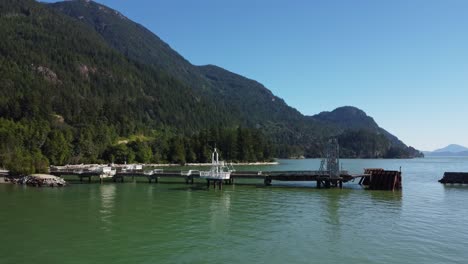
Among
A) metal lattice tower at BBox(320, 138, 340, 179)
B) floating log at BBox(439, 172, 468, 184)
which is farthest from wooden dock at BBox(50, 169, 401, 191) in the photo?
floating log at BBox(439, 172, 468, 184)

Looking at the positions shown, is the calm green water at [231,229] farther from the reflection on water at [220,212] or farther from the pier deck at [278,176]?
the pier deck at [278,176]

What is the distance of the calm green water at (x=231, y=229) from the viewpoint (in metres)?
33.0

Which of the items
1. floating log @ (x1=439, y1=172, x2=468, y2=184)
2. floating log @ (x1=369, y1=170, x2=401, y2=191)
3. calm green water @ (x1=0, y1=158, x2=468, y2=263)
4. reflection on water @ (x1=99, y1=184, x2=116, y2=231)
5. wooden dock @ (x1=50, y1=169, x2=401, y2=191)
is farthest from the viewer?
floating log @ (x1=439, y1=172, x2=468, y2=184)

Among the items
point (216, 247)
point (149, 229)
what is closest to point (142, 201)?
point (149, 229)

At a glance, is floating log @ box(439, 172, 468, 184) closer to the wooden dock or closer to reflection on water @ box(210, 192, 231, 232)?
the wooden dock

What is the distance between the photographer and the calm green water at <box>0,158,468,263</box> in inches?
1299

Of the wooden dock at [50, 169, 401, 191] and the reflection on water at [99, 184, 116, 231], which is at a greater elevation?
the wooden dock at [50, 169, 401, 191]

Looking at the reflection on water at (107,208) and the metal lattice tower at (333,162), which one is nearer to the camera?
the reflection on water at (107,208)

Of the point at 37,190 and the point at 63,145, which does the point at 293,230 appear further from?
the point at 63,145

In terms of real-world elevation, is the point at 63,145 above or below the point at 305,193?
above

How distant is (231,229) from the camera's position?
42844 millimetres

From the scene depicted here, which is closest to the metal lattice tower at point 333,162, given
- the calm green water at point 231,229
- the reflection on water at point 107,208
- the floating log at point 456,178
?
the calm green water at point 231,229

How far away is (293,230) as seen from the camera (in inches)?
1666

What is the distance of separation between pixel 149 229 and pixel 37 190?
47.3 m
